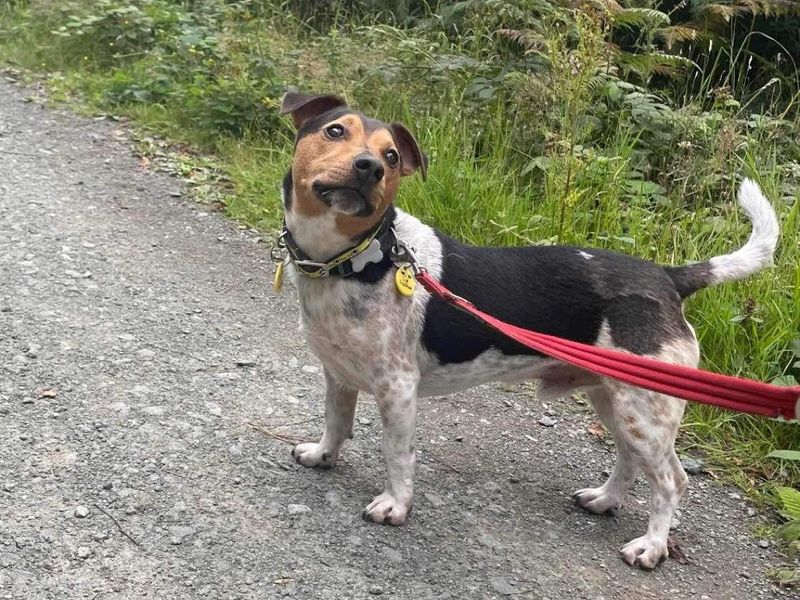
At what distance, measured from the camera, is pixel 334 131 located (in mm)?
3389

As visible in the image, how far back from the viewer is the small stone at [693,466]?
4254 millimetres

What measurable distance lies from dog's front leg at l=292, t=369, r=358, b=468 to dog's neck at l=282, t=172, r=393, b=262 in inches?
23.9

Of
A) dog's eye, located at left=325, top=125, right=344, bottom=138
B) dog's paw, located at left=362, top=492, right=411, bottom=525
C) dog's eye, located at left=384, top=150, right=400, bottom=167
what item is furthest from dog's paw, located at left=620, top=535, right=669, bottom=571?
dog's eye, located at left=325, top=125, right=344, bottom=138

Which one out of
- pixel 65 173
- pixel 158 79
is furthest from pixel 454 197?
pixel 158 79

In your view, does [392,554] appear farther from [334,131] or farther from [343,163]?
[334,131]

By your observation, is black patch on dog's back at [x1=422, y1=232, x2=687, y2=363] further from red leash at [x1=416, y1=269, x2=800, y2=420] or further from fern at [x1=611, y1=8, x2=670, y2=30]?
fern at [x1=611, y1=8, x2=670, y2=30]

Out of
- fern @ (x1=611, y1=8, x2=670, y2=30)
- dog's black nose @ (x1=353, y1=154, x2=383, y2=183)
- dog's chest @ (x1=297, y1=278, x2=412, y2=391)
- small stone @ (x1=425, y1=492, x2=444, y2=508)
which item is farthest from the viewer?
fern @ (x1=611, y1=8, x2=670, y2=30)

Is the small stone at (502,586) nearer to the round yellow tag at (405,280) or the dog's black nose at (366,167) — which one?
the round yellow tag at (405,280)

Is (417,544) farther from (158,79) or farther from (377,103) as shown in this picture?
(158,79)

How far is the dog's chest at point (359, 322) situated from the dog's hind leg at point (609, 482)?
0.93 m

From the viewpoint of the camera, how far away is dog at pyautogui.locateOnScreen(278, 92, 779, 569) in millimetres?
3449

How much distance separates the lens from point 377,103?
23.5 ft

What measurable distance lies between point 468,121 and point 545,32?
85 cm

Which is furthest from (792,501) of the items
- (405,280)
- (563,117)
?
(563,117)
